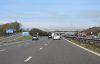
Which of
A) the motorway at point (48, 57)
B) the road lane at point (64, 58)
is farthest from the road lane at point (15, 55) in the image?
the road lane at point (64, 58)

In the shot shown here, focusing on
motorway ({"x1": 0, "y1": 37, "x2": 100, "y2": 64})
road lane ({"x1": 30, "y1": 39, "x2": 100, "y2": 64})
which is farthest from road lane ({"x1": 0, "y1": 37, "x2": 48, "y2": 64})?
road lane ({"x1": 30, "y1": 39, "x2": 100, "y2": 64})

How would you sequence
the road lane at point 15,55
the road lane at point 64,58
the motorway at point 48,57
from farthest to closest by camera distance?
the road lane at point 15,55 → the motorway at point 48,57 → the road lane at point 64,58

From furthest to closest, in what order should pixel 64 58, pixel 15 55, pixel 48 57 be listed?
pixel 15 55 → pixel 48 57 → pixel 64 58

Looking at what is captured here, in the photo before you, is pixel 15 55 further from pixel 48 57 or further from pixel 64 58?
pixel 64 58

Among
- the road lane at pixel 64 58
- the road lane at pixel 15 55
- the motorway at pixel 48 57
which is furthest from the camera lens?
the road lane at pixel 15 55

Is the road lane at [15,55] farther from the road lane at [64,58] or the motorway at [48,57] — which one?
the road lane at [64,58]

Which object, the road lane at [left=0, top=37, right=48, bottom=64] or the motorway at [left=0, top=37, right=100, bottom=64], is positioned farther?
the road lane at [left=0, top=37, right=48, bottom=64]

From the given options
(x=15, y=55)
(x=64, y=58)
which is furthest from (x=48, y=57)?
(x=15, y=55)

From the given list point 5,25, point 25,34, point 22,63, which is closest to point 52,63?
point 22,63

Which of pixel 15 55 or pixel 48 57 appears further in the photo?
pixel 15 55

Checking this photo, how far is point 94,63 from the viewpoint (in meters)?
14.3

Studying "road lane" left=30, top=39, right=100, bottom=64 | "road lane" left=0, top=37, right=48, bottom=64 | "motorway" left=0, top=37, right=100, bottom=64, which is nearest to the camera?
"road lane" left=30, top=39, right=100, bottom=64

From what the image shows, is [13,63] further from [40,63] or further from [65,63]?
[65,63]

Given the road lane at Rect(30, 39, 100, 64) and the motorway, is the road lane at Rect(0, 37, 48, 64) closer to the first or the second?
the motorway
